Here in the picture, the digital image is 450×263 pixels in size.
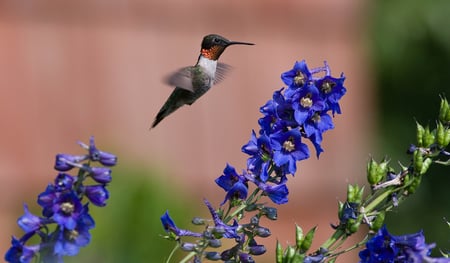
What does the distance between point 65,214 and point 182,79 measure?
6.56ft

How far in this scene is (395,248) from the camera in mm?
2520

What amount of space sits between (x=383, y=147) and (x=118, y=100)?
18.6 ft

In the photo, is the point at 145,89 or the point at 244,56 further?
the point at 244,56

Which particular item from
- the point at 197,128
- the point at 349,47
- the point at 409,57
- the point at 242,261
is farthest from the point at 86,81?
the point at 242,261

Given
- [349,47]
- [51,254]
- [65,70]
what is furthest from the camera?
[349,47]

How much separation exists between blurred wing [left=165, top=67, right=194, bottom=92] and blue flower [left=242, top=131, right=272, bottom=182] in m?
1.29

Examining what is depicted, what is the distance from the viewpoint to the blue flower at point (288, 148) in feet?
9.06

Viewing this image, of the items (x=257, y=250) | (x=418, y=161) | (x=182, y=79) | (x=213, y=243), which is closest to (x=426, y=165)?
(x=418, y=161)

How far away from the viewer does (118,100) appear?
10.1 metres

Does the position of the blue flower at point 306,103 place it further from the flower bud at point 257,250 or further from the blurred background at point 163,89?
the blurred background at point 163,89

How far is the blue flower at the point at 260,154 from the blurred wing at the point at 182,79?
50.7 inches

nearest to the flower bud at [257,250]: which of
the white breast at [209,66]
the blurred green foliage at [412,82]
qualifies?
the white breast at [209,66]

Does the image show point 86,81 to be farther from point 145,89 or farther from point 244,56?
point 244,56

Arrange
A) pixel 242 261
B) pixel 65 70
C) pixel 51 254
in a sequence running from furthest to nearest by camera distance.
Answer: pixel 65 70
pixel 242 261
pixel 51 254
